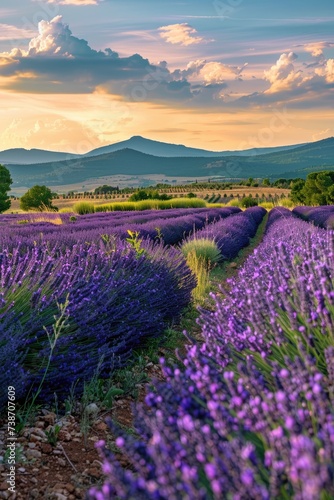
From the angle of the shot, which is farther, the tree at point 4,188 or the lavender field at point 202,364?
the tree at point 4,188

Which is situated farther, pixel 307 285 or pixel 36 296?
pixel 36 296

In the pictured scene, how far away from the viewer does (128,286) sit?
4.52 m

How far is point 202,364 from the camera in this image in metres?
1.86

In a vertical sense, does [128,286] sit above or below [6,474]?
above

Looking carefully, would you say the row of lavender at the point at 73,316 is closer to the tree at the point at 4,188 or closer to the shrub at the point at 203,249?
the shrub at the point at 203,249

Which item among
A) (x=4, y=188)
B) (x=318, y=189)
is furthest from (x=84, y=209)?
(x=318, y=189)

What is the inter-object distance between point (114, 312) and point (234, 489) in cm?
311

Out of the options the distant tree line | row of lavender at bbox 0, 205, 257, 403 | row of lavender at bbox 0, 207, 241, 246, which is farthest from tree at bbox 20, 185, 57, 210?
row of lavender at bbox 0, 205, 257, 403

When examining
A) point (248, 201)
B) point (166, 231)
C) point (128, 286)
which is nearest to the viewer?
point (128, 286)

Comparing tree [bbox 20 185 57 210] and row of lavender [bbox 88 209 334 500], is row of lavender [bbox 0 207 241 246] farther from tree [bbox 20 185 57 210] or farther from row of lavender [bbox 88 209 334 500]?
tree [bbox 20 185 57 210]

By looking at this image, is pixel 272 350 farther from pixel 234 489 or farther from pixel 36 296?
pixel 36 296

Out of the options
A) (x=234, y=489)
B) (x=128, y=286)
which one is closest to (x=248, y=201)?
(x=128, y=286)

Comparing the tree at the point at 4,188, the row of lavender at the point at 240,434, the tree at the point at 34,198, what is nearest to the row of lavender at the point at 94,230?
the row of lavender at the point at 240,434

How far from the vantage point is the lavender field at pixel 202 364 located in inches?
44.4
